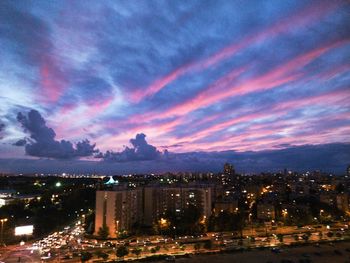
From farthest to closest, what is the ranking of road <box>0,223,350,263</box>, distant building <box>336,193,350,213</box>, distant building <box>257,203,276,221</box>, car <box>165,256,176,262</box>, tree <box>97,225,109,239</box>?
1. distant building <box>336,193,350,213</box>
2. distant building <box>257,203,276,221</box>
3. tree <box>97,225,109,239</box>
4. road <box>0,223,350,263</box>
5. car <box>165,256,176,262</box>

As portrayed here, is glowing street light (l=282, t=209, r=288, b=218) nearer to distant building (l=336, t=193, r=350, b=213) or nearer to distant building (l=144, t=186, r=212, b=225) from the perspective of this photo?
distant building (l=144, t=186, r=212, b=225)

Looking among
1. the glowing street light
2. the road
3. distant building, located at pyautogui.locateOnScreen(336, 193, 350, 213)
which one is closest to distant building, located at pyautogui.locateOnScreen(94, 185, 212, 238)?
the road

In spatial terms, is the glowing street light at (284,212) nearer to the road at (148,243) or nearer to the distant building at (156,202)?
Answer: the road at (148,243)

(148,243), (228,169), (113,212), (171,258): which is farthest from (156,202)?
(228,169)

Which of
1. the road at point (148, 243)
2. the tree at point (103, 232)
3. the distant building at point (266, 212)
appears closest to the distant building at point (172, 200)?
the road at point (148, 243)

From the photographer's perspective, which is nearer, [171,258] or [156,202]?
[171,258]

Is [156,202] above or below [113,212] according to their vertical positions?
above

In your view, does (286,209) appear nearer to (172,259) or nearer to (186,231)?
(186,231)

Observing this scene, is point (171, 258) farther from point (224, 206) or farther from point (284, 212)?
point (284, 212)

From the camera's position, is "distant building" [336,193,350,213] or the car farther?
"distant building" [336,193,350,213]

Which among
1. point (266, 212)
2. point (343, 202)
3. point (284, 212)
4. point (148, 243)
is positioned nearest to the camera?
point (148, 243)

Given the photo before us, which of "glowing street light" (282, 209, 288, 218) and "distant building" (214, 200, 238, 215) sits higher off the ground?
"distant building" (214, 200, 238, 215)

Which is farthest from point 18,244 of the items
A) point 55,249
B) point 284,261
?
point 284,261

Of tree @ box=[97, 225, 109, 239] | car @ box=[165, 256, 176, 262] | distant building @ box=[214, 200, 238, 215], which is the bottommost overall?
car @ box=[165, 256, 176, 262]
